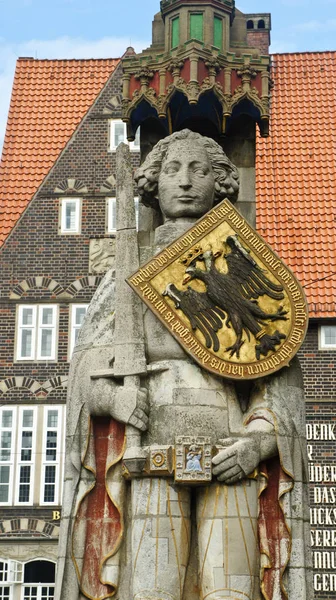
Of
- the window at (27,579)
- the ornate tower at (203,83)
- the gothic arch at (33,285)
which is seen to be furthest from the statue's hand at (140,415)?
the gothic arch at (33,285)

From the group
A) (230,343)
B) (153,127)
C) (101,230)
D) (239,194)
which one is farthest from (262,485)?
(101,230)

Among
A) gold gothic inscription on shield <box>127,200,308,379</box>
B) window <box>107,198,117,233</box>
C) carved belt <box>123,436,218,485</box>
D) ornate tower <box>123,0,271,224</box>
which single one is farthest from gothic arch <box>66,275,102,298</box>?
carved belt <box>123,436,218,485</box>

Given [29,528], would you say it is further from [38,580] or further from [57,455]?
[57,455]

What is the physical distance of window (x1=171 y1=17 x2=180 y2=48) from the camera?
10266mm

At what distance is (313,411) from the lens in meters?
24.9

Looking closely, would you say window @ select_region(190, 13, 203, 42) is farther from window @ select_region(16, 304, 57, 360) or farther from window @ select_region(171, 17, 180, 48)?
window @ select_region(16, 304, 57, 360)

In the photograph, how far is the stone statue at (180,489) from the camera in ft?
28.3

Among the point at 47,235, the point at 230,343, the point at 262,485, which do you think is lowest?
the point at 262,485

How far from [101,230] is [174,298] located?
1754 centimetres

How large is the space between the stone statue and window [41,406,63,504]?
15.9m

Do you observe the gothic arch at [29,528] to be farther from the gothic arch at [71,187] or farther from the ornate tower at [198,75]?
the ornate tower at [198,75]

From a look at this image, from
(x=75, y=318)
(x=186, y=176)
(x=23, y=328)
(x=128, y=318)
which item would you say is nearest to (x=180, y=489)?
(x=128, y=318)

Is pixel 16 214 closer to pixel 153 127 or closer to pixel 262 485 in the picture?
pixel 153 127

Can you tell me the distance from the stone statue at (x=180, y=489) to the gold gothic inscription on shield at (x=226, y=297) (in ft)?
0.48
